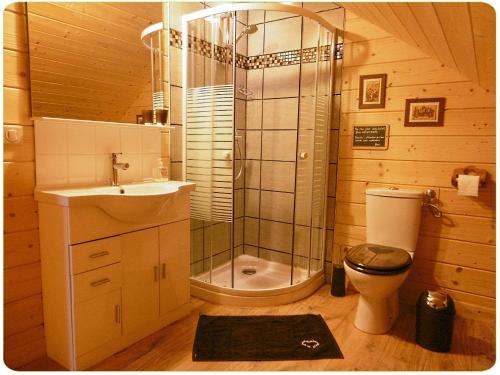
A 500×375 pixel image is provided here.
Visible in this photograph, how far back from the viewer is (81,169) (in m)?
1.99

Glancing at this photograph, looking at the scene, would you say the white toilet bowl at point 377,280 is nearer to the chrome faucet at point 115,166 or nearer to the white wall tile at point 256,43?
the chrome faucet at point 115,166

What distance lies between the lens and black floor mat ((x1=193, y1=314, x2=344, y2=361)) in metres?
1.92

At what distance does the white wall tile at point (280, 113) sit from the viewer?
2.93 metres

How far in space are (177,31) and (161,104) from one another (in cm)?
54

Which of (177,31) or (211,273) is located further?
(211,273)

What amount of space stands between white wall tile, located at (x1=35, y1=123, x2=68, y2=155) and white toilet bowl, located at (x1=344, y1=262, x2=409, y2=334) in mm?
1786

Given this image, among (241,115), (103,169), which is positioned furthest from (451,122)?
(103,169)

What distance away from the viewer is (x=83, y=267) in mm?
1709

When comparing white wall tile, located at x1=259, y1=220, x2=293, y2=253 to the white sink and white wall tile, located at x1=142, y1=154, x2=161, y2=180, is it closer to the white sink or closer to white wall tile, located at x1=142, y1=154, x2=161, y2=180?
white wall tile, located at x1=142, y1=154, x2=161, y2=180

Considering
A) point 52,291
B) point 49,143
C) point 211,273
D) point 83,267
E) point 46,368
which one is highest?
point 49,143

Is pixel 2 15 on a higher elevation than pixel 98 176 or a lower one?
higher

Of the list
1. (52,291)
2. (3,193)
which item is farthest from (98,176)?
(52,291)

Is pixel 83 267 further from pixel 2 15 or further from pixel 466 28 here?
pixel 466 28

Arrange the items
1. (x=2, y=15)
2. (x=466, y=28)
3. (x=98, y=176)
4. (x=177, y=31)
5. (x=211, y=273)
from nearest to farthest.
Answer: (x=466, y=28) < (x=2, y=15) < (x=98, y=176) < (x=177, y=31) < (x=211, y=273)
